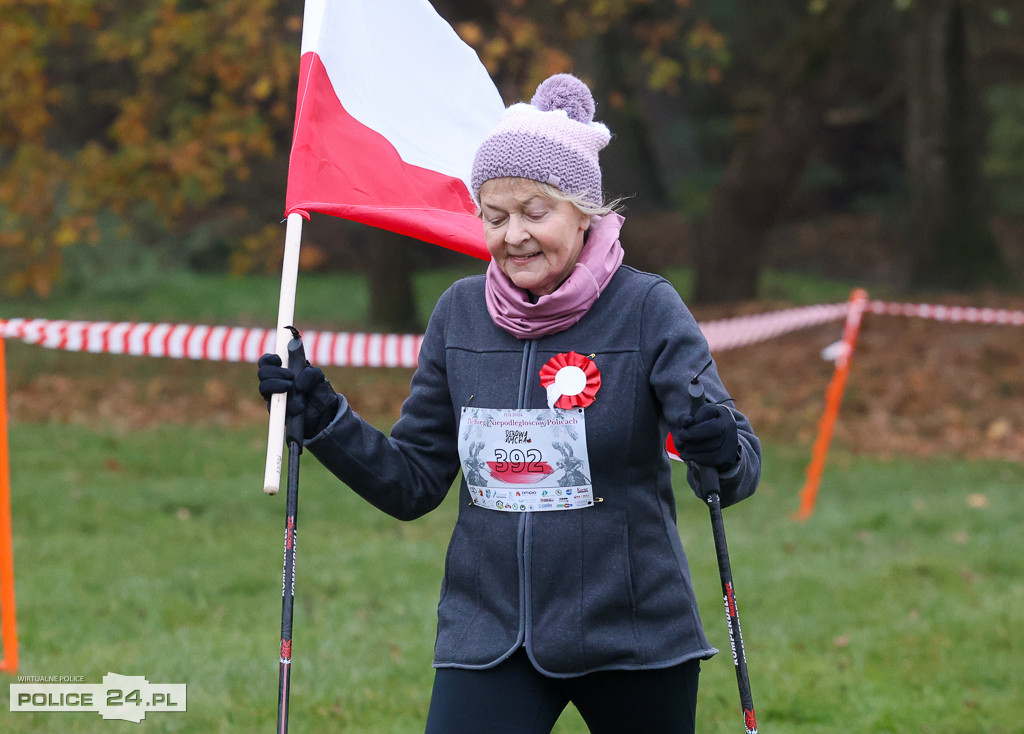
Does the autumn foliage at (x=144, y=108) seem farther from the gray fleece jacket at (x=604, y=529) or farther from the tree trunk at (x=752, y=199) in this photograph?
the gray fleece jacket at (x=604, y=529)

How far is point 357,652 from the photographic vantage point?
601cm

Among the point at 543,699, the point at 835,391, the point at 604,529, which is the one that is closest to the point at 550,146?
the point at 604,529

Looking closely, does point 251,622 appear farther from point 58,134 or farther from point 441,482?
point 58,134

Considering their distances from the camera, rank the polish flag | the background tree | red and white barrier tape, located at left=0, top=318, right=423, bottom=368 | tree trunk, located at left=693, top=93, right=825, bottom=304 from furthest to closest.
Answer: tree trunk, located at left=693, top=93, right=825, bottom=304 → the background tree → red and white barrier tape, located at left=0, top=318, right=423, bottom=368 → the polish flag

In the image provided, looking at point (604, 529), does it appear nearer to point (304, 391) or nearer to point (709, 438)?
point (709, 438)

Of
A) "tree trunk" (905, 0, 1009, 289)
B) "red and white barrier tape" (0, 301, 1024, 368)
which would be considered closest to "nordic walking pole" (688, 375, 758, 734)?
"red and white barrier tape" (0, 301, 1024, 368)

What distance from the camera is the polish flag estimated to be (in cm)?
356

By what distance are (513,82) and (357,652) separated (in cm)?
944

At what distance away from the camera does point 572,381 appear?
2.90 meters

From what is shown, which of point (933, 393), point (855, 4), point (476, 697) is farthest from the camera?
point (855, 4)

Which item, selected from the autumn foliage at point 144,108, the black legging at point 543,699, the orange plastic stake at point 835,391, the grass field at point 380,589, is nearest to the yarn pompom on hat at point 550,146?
the black legging at point 543,699

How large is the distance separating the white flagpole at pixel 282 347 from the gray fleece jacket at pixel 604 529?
5.1 inches

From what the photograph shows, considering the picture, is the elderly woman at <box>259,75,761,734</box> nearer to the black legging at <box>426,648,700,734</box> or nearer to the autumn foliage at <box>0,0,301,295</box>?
the black legging at <box>426,648,700,734</box>

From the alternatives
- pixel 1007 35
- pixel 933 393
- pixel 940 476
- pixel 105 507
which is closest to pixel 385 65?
pixel 105 507
